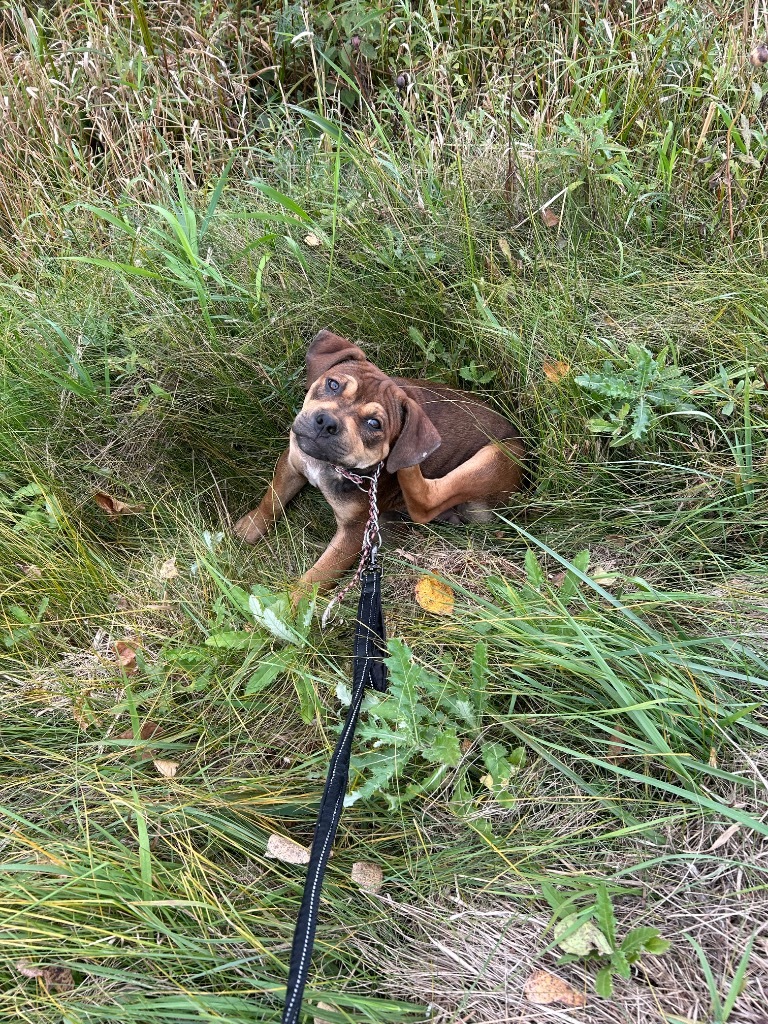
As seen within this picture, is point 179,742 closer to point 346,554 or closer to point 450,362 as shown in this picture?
point 346,554

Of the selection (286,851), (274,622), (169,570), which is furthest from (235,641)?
(286,851)

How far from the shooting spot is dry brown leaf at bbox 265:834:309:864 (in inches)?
98.4

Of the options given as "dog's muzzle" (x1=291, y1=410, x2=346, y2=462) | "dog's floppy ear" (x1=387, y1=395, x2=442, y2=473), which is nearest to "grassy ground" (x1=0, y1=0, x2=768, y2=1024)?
"dog's floppy ear" (x1=387, y1=395, x2=442, y2=473)

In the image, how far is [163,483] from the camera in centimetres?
382

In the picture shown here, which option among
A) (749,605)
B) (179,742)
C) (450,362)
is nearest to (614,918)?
(749,605)

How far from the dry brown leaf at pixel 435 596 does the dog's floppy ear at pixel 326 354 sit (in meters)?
1.04

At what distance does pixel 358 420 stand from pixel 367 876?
5.62ft

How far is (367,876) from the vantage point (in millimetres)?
2486

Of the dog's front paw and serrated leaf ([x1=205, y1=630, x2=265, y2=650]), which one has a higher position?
serrated leaf ([x1=205, y1=630, x2=265, y2=650])

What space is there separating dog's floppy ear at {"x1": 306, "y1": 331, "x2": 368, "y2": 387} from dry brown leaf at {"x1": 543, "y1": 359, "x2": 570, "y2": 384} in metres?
0.87

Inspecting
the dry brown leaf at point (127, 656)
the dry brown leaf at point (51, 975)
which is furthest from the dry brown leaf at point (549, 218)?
the dry brown leaf at point (51, 975)

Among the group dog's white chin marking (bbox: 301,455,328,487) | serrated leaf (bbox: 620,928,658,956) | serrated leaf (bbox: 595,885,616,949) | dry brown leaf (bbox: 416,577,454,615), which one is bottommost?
serrated leaf (bbox: 620,928,658,956)

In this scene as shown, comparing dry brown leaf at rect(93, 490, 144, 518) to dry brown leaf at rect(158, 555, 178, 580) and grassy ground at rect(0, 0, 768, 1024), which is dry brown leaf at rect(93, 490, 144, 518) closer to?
grassy ground at rect(0, 0, 768, 1024)

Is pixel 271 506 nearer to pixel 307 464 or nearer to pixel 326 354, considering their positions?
pixel 307 464
